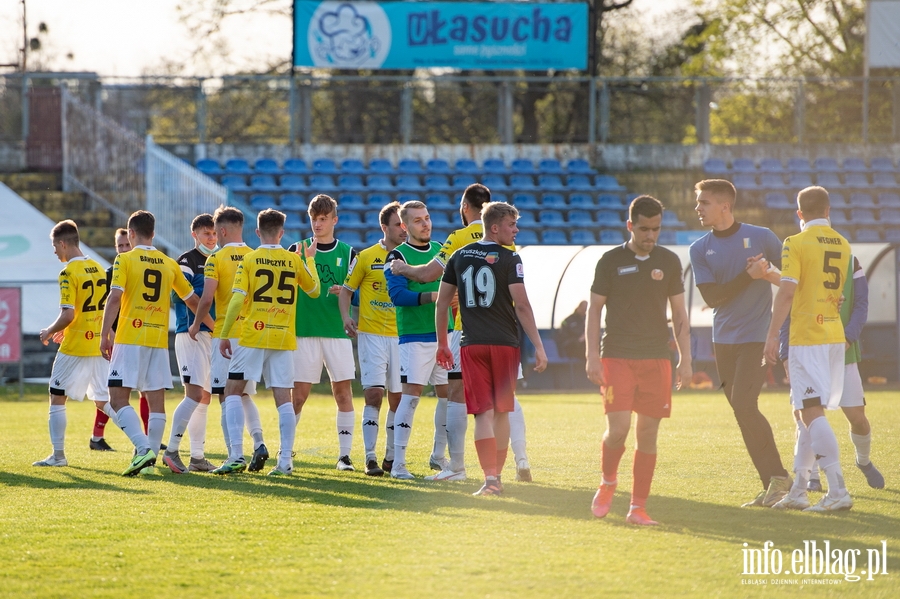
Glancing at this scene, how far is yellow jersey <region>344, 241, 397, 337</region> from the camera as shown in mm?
9016

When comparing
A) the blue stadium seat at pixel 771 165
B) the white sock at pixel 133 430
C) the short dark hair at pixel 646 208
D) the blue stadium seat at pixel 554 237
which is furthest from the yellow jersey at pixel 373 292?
the blue stadium seat at pixel 771 165

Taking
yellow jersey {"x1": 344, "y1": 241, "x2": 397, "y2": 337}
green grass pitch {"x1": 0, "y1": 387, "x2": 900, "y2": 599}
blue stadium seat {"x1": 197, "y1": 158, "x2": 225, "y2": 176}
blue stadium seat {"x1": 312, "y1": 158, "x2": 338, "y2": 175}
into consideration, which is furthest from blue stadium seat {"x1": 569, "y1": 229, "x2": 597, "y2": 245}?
yellow jersey {"x1": 344, "y1": 241, "x2": 397, "y2": 337}

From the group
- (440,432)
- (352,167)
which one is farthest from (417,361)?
(352,167)

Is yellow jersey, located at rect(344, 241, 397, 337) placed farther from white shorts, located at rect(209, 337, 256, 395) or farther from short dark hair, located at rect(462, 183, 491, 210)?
white shorts, located at rect(209, 337, 256, 395)

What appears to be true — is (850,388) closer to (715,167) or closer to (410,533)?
(410,533)

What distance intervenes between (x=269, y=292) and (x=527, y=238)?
16.6 meters

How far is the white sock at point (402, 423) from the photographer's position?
8.72 metres

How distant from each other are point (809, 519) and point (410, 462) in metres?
3.85

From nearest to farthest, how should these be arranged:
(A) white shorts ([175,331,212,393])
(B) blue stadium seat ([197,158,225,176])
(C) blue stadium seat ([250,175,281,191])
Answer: (A) white shorts ([175,331,212,393]) → (C) blue stadium seat ([250,175,281,191]) → (B) blue stadium seat ([197,158,225,176])

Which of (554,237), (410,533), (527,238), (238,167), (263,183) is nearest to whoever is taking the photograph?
(410,533)

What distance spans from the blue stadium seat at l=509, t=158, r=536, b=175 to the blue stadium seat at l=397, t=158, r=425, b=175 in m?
2.26

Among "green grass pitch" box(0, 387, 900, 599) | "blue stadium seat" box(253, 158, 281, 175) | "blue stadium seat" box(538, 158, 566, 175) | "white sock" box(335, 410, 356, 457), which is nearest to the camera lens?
"green grass pitch" box(0, 387, 900, 599)

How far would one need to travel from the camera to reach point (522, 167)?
2759 centimetres

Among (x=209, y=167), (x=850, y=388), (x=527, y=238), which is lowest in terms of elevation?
(x=850, y=388)
